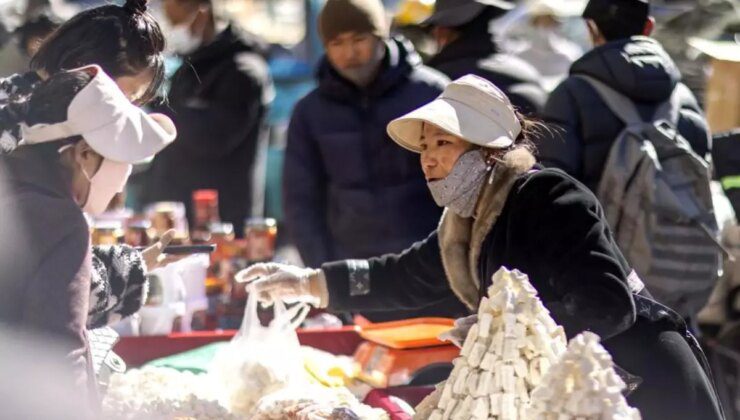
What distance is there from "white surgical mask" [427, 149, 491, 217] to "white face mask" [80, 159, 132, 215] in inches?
26.6

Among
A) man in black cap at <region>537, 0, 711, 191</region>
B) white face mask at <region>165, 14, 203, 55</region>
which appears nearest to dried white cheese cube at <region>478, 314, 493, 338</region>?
man in black cap at <region>537, 0, 711, 191</region>

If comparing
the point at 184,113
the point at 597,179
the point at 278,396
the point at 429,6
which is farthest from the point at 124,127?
the point at 429,6

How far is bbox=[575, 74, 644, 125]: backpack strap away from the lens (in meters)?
4.29

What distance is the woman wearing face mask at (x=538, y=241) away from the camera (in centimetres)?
269

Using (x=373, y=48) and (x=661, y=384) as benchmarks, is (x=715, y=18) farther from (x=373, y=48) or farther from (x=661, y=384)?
(x=661, y=384)

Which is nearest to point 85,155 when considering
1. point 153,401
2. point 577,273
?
point 153,401

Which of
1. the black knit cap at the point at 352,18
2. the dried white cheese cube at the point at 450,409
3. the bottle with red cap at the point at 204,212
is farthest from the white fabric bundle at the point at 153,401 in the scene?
the bottle with red cap at the point at 204,212

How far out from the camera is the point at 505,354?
227 centimetres

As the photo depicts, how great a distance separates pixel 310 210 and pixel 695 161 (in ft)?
4.53

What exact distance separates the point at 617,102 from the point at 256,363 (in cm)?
162

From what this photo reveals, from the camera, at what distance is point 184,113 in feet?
18.4

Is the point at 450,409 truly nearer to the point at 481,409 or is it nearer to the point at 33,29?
the point at 481,409

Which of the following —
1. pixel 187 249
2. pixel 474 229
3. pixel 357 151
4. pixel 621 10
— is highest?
pixel 474 229

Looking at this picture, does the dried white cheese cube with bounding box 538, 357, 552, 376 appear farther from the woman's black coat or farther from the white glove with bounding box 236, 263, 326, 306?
the white glove with bounding box 236, 263, 326, 306
